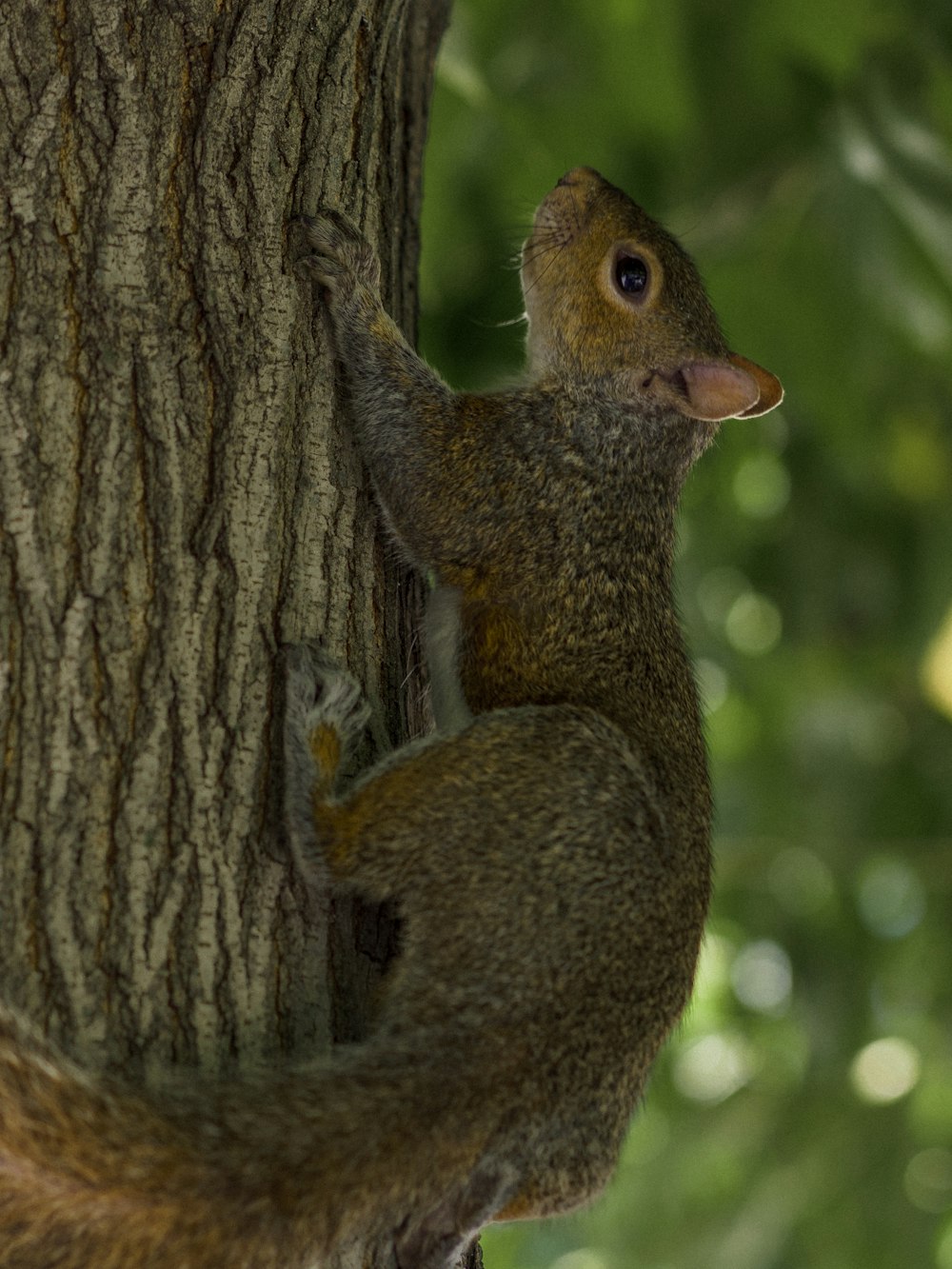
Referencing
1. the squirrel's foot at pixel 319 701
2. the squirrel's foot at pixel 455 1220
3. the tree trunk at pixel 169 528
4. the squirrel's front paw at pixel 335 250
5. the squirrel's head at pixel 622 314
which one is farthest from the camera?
the squirrel's head at pixel 622 314

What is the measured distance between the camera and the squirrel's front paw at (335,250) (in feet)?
9.63

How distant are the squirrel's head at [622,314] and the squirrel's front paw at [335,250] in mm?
997

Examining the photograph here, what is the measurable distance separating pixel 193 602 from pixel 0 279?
647mm

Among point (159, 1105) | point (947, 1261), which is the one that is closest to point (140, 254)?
point (159, 1105)

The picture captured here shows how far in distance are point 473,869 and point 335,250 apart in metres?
1.24

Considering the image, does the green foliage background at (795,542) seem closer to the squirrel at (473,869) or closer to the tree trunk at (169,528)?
the squirrel at (473,869)

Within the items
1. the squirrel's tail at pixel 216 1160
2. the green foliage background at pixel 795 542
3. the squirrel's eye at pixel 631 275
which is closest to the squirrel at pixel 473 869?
the squirrel's tail at pixel 216 1160

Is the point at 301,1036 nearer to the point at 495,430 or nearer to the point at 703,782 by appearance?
the point at 703,782

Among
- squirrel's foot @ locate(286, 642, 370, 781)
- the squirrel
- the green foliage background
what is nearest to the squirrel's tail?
the squirrel

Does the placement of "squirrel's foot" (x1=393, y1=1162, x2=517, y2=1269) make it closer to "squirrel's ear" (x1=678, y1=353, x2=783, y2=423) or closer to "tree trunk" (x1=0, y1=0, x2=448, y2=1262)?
"tree trunk" (x1=0, y1=0, x2=448, y2=1262)

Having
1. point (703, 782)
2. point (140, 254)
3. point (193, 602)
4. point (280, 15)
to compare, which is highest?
point (280, 15)

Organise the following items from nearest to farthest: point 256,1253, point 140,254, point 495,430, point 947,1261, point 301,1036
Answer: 1. point 256,1253
2. point 301,1036
3. point 140,254
4. point 495,430
5. point 947,1261

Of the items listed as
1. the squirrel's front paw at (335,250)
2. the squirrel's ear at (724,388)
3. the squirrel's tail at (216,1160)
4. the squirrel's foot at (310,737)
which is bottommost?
the squirrel's tail at (216,1160)

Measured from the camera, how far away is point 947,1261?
8.05 meters
